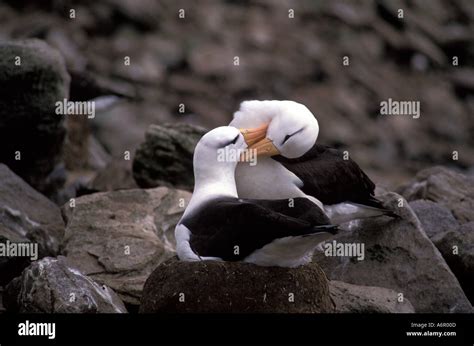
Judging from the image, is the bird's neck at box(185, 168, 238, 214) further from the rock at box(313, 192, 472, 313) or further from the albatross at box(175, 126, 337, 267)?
the rock at box(313, 192, 472, 313)

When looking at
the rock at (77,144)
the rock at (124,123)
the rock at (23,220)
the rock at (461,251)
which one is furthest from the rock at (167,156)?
the rock at (124,123)

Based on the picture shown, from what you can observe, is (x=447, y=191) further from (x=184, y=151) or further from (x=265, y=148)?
(x=265, y=148)

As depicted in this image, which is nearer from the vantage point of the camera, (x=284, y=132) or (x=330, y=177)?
(x=284, y=132)

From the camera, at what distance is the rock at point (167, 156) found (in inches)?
517

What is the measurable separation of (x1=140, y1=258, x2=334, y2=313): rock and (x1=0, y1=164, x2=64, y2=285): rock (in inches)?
87.5

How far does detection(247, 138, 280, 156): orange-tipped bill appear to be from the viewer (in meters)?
9.96

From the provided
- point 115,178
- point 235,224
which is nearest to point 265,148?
point 235,224

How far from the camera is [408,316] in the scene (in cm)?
961

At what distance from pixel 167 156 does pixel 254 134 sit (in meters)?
3.22

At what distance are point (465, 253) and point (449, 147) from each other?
54.5ft

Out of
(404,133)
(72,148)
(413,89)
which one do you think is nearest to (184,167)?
(72,148)

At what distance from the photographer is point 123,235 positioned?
11.2 meters

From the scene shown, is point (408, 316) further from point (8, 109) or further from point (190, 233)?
point (8, 109)

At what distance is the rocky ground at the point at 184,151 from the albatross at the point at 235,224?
129mm
